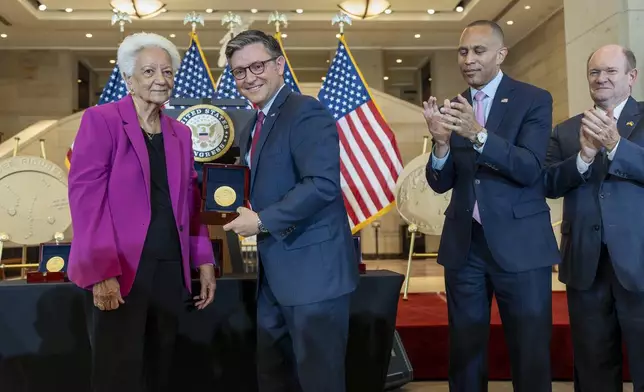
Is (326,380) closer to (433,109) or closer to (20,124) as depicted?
(433,109)

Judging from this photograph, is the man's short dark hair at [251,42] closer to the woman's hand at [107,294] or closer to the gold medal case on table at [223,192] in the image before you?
the gold medal case on table at [223,192]

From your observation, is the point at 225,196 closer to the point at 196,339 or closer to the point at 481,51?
the point at 481,51

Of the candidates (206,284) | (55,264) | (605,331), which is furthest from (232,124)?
(605,331)

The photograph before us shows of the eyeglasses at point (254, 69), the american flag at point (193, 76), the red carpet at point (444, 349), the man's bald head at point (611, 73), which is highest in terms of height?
the american flag at point (193, 76)

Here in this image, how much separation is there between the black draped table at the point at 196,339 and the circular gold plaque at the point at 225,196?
3.14ft

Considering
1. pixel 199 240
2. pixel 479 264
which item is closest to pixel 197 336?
pixel 199 240

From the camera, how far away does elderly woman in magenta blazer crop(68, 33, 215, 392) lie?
6.39ft

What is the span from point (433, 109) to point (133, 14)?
1158 cm

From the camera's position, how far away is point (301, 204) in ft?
6.01

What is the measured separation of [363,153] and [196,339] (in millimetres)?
2894

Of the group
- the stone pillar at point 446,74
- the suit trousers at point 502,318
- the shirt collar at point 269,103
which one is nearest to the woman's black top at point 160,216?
the shirt collar at point 269,103

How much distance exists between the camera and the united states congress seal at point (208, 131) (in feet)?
11.2

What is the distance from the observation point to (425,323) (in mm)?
3914

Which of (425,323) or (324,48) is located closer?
(425,323)
